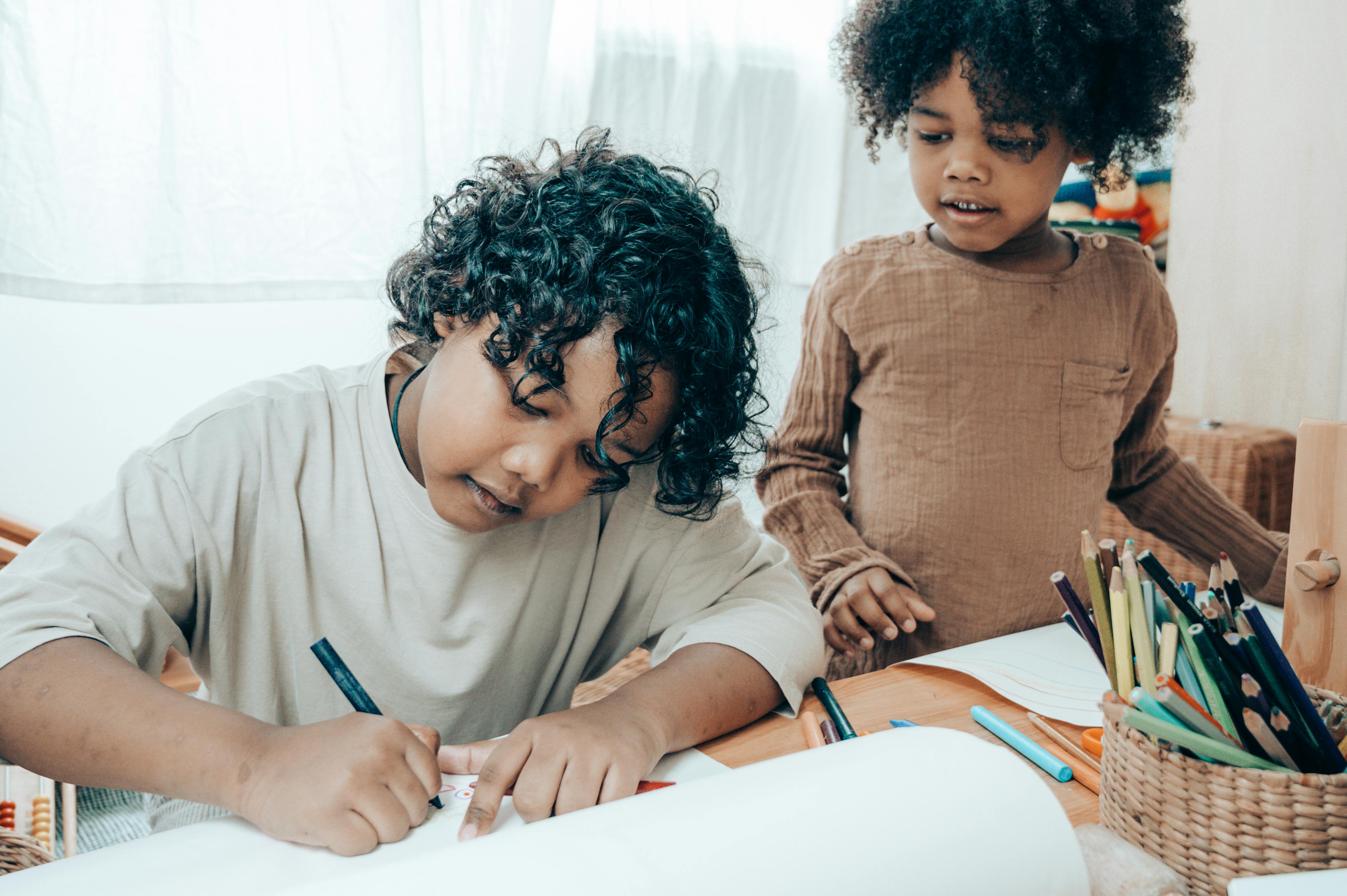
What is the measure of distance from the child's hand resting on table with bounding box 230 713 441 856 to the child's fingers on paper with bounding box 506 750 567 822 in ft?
0.12

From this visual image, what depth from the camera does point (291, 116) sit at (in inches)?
46.4

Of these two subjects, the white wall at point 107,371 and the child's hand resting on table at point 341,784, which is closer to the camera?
the child's hand resting on table at point 341,784

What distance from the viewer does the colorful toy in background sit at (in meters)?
1.50

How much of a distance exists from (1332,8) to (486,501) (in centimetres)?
134

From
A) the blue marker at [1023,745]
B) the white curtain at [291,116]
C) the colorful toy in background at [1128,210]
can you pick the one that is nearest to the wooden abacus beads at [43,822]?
the white curtain at [291,116]

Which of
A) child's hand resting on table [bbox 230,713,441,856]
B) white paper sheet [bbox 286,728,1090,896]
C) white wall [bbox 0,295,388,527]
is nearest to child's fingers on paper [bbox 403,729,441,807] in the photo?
child's hand resting on table [bbox 230,713,441,856]

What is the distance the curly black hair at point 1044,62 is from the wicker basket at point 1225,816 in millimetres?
615

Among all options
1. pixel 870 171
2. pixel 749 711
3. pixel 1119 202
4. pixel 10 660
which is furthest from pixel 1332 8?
pixel 10 660

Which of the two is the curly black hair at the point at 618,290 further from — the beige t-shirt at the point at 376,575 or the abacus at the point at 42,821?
the abacus at the point at 42,821

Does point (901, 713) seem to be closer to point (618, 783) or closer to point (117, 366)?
point (618, 783)

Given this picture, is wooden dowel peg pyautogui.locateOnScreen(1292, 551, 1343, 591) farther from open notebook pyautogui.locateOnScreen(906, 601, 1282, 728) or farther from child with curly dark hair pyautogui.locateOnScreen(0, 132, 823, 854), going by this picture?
child with curly dark hair pyautogui.locateOnScreen(0, 132, 823, 854)

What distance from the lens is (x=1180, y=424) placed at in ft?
4.46

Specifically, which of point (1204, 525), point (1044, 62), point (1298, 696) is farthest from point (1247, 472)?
point (1298, 696)

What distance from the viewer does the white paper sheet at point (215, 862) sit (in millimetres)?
396
